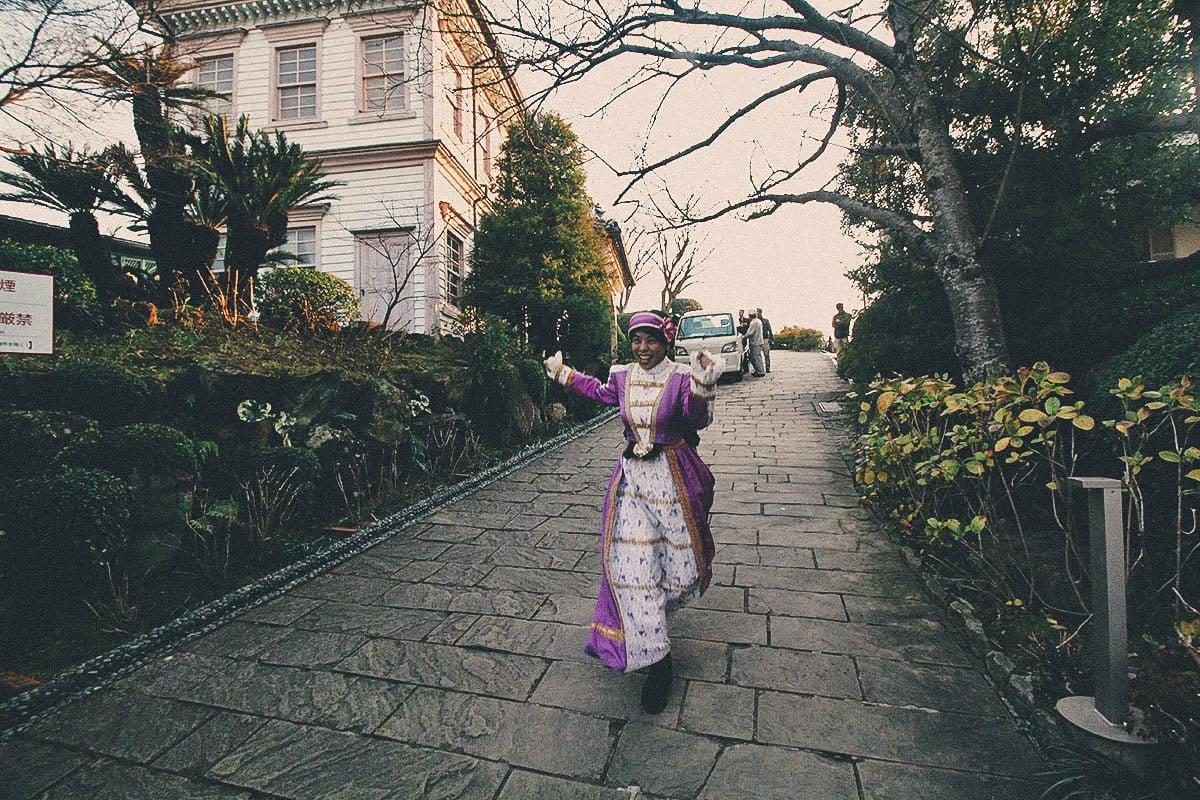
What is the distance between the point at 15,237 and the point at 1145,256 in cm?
2004

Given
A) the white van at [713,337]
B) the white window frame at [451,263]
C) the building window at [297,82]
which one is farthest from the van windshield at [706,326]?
the building window at [297,82]

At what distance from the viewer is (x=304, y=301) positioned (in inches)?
355

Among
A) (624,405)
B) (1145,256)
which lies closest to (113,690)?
(624,405)

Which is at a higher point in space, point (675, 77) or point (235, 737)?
point (675, 77)

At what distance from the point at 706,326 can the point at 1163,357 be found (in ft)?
37.6

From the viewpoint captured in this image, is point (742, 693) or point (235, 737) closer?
point (235, 737)

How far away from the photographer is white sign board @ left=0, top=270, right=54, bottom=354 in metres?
3.40

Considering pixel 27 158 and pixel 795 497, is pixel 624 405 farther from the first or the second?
pixel 27 158

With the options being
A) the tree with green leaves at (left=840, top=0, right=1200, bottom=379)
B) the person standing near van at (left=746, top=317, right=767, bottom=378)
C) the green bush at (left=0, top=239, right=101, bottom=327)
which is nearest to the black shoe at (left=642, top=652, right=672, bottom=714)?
the tree with green leaves at (left=840, top=0, right=1200, bottom=379)

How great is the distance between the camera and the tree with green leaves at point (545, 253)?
1078cm

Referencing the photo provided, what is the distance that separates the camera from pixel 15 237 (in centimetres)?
1250

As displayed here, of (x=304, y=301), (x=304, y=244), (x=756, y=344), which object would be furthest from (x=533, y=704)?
(x=756, y=344)

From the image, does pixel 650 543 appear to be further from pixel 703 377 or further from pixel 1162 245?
pixel 1162 245

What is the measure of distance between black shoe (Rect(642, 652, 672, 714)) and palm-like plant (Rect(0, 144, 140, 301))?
8591 millimetres
